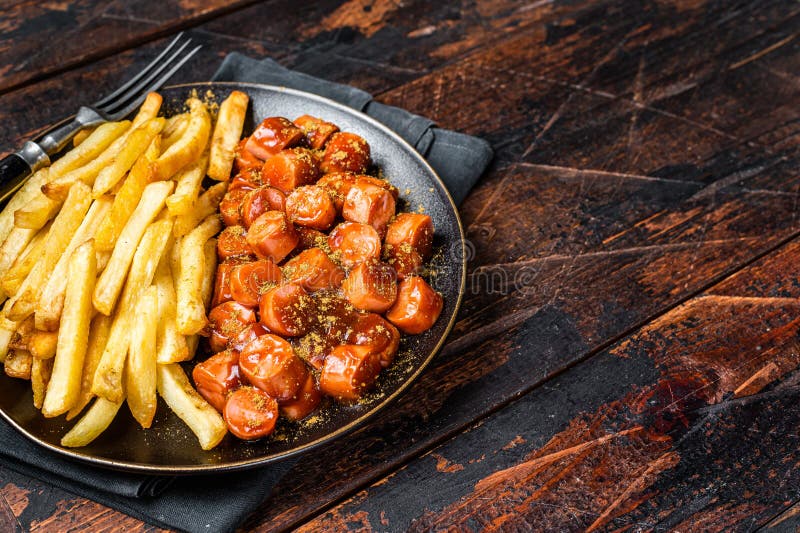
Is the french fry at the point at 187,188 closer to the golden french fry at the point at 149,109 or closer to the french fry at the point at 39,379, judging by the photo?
the golden french fry at the point at 149,109

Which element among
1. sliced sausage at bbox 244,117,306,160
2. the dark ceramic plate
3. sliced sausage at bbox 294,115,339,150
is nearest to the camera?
the dark ceramic plate

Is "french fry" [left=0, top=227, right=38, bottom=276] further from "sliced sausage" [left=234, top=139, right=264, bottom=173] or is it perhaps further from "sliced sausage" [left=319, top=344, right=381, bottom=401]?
"sliced sausage" [left=319, top=344, right=381, bottom=401]

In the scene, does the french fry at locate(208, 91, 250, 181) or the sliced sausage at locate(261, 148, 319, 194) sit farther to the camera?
the french fry at locate(208, 91, 250, 181)

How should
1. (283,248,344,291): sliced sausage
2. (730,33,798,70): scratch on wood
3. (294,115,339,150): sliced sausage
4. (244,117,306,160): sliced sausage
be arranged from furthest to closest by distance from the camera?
(730,33,798,70): scratch on wood, (294,115,339,150): sliced sausage, (244,117,306,160): sliced sausage, (283,248,344,291): sliced sausage

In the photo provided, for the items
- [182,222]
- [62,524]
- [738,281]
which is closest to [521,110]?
[738,281]

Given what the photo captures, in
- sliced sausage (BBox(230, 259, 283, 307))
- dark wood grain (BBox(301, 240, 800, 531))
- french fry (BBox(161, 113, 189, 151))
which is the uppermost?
french fry (BBox(161, 113, 189, 151))

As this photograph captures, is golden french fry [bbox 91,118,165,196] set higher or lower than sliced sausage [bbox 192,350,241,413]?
higher

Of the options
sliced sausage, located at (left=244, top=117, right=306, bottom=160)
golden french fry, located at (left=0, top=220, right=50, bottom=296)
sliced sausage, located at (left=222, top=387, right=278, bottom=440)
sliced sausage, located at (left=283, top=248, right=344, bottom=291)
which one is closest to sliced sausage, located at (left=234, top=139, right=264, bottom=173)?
sliced sausage, located at (left=244, top=117, right=306, bottom=160)

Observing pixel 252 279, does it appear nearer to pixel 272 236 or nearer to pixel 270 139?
pixel 272 236
